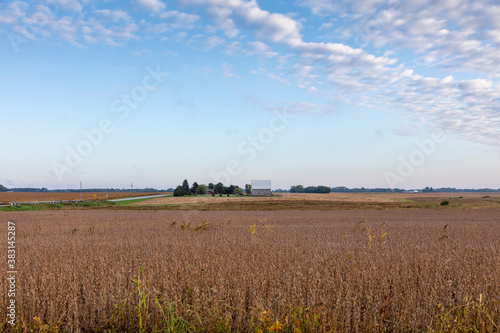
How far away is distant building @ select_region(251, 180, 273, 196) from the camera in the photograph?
121688mm

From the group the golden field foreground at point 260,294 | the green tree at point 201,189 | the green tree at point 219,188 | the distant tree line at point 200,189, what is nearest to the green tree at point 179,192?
the distant tree line at point 200,189

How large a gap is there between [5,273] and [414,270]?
304 inches

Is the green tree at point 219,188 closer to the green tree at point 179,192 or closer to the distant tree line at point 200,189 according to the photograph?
the distant tree line at point 200,189

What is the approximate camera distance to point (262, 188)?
12438cm

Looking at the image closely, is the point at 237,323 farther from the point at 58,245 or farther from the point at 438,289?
the point at 58,245

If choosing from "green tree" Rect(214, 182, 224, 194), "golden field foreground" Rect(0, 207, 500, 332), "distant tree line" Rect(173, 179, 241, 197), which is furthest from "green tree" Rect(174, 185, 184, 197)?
"golden field foreground" Rect(0, 207, 500, 332)

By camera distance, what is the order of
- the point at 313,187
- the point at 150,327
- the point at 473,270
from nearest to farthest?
the point at 150,327 → the point at 473,270 → the point at 313,187

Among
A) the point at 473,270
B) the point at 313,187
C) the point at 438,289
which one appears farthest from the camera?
the point at 313,187

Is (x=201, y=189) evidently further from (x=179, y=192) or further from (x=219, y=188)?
(x=179, y=192)

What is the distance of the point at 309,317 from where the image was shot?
452cm

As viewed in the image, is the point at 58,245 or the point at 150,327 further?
the point at 58,245

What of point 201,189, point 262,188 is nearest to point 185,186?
point 201,189

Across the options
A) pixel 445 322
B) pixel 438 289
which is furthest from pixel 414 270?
pixel 445 322

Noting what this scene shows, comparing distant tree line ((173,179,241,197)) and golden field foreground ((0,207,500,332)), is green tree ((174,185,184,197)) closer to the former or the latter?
distant tree line ((173,179,241,197))
